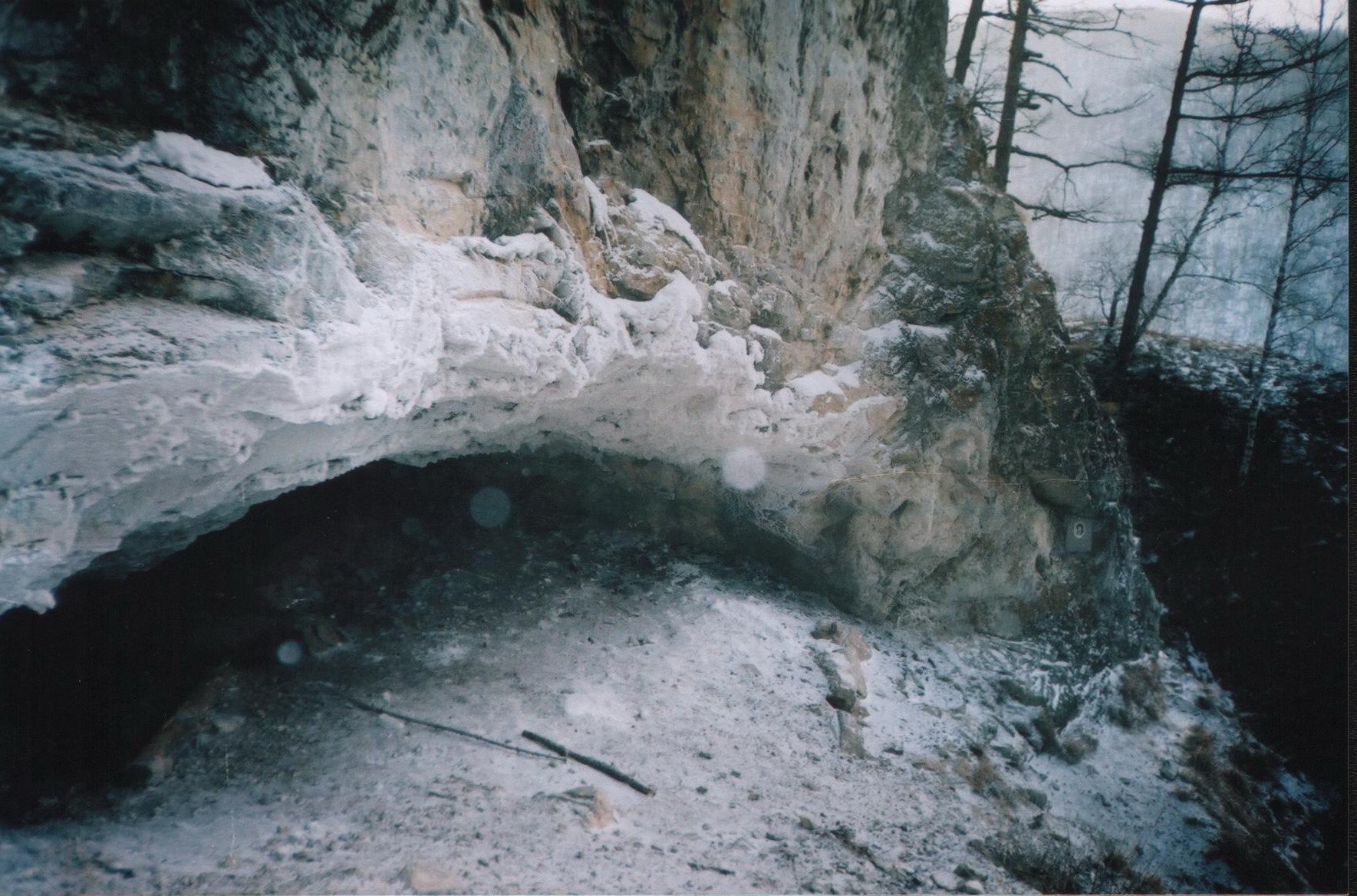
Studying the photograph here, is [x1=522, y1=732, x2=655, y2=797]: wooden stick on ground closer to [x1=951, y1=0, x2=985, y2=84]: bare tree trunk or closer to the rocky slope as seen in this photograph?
the rocky slope

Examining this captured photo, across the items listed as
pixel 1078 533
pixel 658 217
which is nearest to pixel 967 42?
pixel 1078 533

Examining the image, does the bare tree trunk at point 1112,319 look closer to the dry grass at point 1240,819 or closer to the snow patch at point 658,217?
the dry grass at point 1240,819

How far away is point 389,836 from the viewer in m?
2.21

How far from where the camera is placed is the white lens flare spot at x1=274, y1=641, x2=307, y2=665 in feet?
10.4

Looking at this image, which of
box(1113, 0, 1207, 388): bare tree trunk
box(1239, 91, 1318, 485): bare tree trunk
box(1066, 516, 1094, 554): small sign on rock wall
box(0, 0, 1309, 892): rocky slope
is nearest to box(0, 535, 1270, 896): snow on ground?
box(0, 0, 1309, 892): rocky slope

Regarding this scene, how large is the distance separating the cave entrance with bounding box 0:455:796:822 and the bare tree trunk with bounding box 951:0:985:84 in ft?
23.1

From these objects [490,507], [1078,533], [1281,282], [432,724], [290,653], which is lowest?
[432,724]

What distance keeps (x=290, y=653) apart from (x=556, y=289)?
2574 millimetres

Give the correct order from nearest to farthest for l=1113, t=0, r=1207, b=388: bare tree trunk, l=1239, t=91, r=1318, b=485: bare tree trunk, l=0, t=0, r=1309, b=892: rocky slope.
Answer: l=0, t=0, r=1309, b=892: rocky slope
l=1239, t=91, r=1318, b=485: bare tree trunk
l=1113, t=0, r=1207, b=388: bare tree trunk

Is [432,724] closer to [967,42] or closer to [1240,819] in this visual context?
[1240,819]

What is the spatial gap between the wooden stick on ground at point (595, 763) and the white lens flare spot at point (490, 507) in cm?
221

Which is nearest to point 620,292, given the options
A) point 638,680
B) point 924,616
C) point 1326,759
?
point 638,680

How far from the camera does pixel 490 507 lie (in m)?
4.89

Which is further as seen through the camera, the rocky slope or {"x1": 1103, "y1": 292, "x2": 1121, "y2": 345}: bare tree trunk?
{"x1": 1103, "y1": 292, "x2": 1121, "y2": 345}: bare tree trunk
